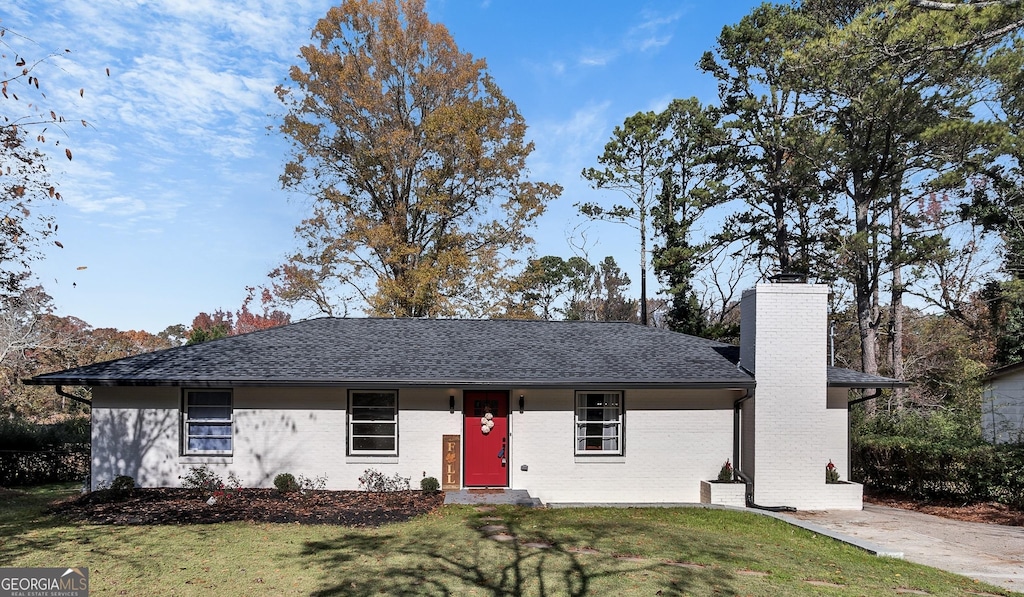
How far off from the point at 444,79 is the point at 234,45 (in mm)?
13497

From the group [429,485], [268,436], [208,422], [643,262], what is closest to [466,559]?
[429,485]

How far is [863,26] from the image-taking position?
33.4 ft

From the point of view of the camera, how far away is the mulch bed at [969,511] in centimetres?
1219

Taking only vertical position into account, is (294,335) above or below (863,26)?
below

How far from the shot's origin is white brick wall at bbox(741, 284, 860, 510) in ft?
42.1

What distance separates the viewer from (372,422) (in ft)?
Answer: 42.8

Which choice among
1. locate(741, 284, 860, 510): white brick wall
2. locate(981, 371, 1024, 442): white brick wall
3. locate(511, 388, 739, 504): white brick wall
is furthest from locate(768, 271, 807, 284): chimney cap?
locate(981, 371, 1024, 442): white brick wall

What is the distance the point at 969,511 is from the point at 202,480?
17.5 m

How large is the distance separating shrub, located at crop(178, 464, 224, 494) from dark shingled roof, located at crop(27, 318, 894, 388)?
2.09m

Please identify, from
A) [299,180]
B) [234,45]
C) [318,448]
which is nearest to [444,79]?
[299,180]

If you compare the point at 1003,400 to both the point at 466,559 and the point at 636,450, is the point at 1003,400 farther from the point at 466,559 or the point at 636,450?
the point at 466,559

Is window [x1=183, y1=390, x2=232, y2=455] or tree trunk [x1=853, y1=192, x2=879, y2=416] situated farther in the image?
tree trunk [x1=853, y1=192, x2=879, y2=416]

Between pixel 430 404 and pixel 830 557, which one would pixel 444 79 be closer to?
pixel 430 404

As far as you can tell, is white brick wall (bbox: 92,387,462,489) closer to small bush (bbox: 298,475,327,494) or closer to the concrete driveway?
small bush (bbox: 298,475,327,494)
